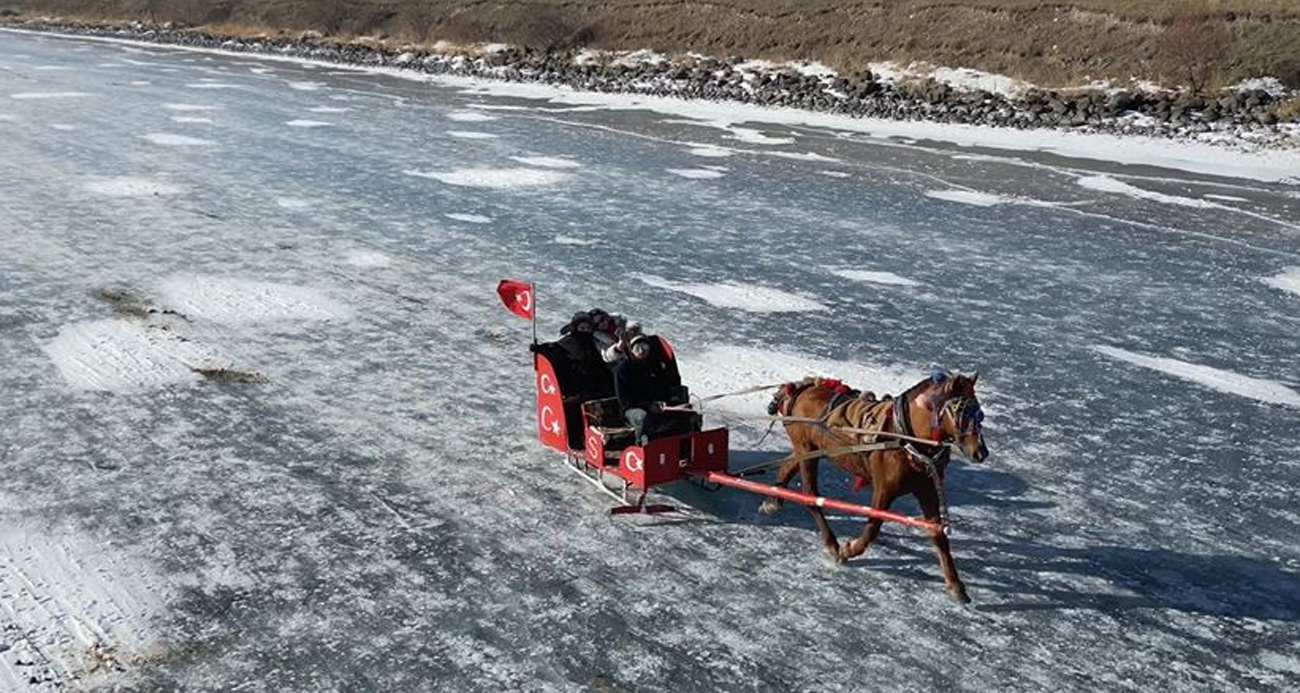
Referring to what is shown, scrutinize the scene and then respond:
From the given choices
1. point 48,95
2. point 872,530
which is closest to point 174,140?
point 48,95

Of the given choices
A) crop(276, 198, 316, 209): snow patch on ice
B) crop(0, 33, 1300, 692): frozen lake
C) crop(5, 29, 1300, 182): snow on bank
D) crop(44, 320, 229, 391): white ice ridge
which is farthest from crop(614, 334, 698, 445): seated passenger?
crop(5, 29, 1300, 182): snow on bank

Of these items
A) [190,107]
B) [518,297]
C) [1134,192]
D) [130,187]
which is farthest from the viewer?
[190,107]

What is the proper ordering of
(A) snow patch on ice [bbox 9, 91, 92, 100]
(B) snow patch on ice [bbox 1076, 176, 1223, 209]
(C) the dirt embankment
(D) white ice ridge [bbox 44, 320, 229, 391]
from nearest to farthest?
(D) white ice ridge [bbox 44, 320, 229, 391], (B) snow patch on ice [bbox 1076, 176, 1223, 209], (A) snow patch on ice [bbox 9, 91, 92, 100], (C) the dirt embankment

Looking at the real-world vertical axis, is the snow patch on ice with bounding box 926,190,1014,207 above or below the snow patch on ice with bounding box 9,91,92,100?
below

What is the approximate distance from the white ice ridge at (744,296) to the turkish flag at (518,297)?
13.1 feet

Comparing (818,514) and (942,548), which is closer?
(942,548)

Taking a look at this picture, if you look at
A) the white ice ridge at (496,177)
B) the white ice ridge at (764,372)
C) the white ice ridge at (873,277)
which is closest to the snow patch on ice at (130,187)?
the white ice ridge at (496,177)

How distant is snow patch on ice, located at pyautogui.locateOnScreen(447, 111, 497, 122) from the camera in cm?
2616

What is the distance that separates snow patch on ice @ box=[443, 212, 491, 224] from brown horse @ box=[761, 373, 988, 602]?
9.31 meters

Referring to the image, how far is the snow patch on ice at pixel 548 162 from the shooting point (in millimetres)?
19484

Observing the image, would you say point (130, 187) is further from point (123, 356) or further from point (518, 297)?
point (518, 297)

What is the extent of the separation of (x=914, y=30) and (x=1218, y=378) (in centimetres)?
3024

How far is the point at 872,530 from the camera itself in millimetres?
5512

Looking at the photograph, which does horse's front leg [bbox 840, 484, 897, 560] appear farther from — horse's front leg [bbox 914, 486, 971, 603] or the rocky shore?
the rocky shore
